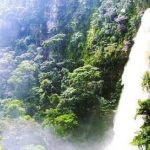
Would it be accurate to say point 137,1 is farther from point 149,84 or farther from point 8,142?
point 8,142

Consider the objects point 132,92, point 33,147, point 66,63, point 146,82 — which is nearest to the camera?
point 146,82

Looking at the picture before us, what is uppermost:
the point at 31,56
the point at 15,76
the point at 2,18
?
the point at 2,18

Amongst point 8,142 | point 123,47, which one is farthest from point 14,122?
point 123,47

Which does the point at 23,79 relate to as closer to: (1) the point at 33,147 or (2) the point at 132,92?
(1) the point at 33,147

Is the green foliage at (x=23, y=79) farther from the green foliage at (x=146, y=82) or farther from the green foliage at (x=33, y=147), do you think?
the green foliage at (x=146, y=82)

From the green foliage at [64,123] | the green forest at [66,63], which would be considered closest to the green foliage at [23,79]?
the green forest at [66,63]

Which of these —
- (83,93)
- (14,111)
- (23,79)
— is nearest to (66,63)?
(23,79)

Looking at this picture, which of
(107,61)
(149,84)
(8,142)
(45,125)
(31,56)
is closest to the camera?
(149,84)
